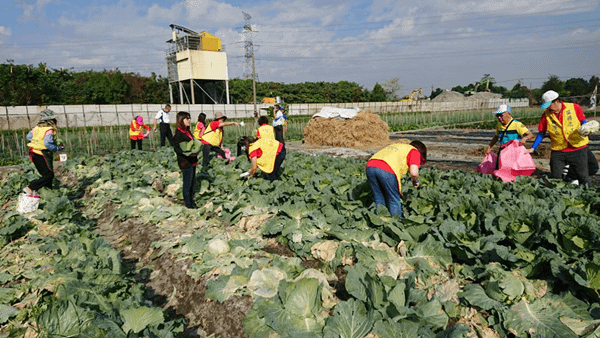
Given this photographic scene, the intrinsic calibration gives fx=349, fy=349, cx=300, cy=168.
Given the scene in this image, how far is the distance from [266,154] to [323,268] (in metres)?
3.06

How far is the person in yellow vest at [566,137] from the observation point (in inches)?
200

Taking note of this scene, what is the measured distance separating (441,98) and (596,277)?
2629 inches

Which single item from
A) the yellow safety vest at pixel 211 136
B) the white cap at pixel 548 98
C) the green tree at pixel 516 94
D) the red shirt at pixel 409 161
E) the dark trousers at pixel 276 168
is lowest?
the dark trousers at pixel 276 168

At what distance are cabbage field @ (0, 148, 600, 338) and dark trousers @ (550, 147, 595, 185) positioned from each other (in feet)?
1.96

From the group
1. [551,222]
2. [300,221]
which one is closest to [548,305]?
[551,222]

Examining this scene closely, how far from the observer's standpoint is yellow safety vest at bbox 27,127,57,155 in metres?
6.30

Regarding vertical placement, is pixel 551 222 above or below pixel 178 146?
below

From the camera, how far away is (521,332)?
2377 mm

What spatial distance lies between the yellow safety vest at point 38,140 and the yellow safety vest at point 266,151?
12.5 feet

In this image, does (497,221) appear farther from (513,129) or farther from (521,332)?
(513,129)

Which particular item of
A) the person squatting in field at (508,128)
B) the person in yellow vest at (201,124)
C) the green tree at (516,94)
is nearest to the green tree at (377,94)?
the green tree at (516,94)

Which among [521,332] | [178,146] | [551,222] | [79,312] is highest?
[178,146]

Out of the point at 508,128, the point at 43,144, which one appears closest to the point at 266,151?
the point at 508,128

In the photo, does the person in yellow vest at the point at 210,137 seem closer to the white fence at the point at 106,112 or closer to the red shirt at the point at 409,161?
the red shirt at the point at 409,161
